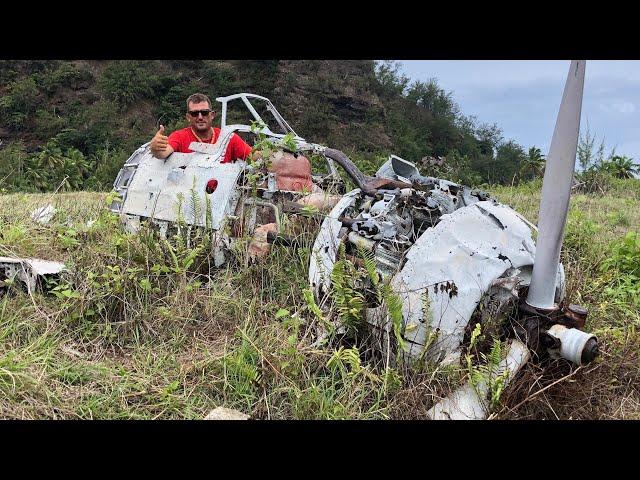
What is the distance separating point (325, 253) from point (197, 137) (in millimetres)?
2944

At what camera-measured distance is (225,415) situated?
13.3 feet

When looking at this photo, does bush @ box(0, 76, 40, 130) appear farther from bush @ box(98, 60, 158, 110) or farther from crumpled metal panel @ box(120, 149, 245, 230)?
crumpled metal panel @ box(120, 149, 245, 230)

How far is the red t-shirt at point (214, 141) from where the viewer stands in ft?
22.2

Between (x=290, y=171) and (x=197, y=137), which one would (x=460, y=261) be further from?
(x=197, y=137)

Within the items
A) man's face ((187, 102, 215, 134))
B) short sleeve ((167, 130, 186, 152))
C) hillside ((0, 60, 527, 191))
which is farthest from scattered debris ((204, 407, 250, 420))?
hillside ((0, 60, 527, 191))

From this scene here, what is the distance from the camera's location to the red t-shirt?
6758 millimetres

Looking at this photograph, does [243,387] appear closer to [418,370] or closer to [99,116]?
[418,370]

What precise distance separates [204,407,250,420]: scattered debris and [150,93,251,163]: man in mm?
3232

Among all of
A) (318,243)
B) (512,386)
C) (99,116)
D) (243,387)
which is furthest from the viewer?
(99,116)

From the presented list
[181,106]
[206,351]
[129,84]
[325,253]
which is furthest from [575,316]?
[129,84]

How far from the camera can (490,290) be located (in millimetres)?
4242

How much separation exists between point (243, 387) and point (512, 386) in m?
1.88

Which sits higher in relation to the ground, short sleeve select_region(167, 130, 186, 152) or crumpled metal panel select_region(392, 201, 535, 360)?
short sleeve select_region(167, 130, 186, 152)

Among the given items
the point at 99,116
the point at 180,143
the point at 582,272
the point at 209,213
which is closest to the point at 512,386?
the point at 582,272
